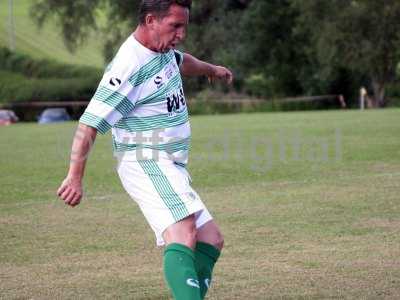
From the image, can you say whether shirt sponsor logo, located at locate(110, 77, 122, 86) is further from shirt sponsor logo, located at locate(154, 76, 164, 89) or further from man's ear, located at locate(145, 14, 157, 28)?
man's ear, located at locate(145, 14, 157, 28)

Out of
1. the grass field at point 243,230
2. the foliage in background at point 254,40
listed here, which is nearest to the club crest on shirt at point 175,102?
the grass field at point 243,230

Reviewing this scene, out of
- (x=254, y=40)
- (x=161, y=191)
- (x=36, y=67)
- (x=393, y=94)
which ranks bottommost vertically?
(x=393, y=94)

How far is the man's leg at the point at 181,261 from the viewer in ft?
15.7

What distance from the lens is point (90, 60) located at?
74625 mm

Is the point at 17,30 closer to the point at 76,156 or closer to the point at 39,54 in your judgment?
the point at 39,54

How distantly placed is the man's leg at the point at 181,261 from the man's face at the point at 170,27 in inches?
37.2

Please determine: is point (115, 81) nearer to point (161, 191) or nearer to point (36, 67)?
point (161, 191)

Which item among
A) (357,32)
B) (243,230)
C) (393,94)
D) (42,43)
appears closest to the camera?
(243,230)

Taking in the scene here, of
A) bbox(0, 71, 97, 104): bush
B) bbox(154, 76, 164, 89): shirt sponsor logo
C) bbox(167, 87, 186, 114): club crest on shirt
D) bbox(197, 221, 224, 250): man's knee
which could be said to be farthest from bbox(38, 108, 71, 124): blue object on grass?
bbox(154, 76, 164, 89): shirt sponsor logo

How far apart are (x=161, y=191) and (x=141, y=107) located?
1.52ft

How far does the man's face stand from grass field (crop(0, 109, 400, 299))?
198 centimetres

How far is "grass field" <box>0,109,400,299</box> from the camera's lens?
6.46m

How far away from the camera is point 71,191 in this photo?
15.2 feet

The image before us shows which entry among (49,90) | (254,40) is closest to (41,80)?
(49,90)
